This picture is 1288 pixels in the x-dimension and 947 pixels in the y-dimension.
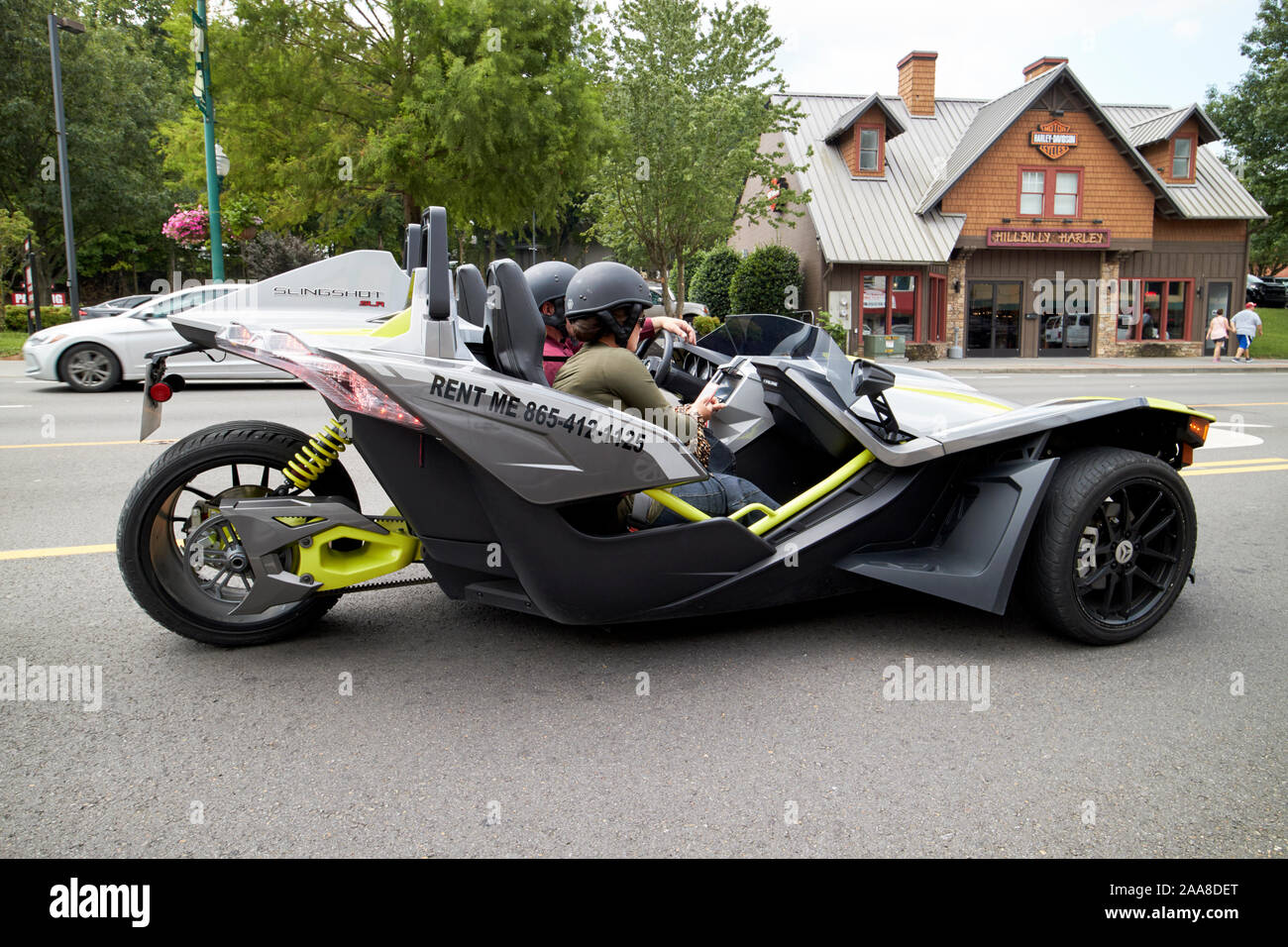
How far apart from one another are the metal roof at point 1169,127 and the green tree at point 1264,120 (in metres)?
4.60

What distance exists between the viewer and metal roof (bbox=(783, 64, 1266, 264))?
87.2ft

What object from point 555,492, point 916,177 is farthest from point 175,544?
point 916,177

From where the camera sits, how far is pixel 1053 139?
27.4m

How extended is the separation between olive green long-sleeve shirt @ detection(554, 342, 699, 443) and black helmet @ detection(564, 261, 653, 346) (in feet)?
0.38

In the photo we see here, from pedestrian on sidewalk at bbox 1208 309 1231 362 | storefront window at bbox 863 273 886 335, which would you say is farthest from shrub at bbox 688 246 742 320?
pedestrian on sidewalk at bbox 1208 309 1231 362

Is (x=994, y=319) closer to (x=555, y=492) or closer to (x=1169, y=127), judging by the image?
(x=1169, y=127)

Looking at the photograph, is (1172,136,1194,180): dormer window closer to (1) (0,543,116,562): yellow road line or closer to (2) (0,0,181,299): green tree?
(1) (0,543,116,562): yellow road line

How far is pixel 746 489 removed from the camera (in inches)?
142

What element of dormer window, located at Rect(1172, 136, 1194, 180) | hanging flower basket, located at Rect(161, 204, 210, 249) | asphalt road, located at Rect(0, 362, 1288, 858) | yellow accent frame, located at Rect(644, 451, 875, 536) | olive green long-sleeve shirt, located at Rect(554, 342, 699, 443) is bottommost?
asphalt road, located at Rect(0, 362, 1288, 858)

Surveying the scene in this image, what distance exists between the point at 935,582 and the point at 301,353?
2356mm

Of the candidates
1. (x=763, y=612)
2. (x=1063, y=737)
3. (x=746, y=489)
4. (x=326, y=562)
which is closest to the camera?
(x=1063, y=737)

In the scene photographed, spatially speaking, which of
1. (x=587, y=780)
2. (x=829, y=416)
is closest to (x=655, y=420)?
(x=829, y=416)

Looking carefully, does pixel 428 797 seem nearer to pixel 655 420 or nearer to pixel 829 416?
pixel 655 420

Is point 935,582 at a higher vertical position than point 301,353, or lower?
lower
